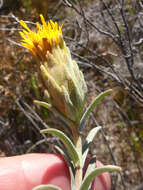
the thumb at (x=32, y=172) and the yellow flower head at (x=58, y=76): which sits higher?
the yellow flower head at (x=58, y=76)

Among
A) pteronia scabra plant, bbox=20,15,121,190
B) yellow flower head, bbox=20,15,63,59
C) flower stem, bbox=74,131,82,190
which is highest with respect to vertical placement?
yellow flower head, bbox=20,15,63,59

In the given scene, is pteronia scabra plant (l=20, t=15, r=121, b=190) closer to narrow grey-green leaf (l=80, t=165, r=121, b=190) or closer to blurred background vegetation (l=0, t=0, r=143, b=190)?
narrow grey-green leaf (l=80, t=165, r=121, b=190)

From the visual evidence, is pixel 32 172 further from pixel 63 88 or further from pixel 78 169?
pixel 63 88

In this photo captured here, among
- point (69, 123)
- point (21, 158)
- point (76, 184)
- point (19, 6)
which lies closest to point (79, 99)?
point (69, 123)

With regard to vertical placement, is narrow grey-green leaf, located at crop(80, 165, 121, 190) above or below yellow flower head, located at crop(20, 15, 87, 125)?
below

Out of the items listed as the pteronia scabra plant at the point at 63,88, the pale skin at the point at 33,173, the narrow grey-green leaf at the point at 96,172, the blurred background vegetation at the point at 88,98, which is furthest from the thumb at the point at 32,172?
the blurred background vegetation at the point at 88,98

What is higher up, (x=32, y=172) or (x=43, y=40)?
(x=43, y=40)

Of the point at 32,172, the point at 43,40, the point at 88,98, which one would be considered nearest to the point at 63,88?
the point at 43,40

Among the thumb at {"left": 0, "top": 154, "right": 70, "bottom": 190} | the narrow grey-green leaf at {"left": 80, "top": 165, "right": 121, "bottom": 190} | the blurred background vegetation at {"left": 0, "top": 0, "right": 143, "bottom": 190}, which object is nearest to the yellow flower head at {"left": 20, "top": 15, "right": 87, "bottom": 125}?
the narrow grey-green leaf at {"left": 80, "top": 165, "right": 121, "bottom": 190}

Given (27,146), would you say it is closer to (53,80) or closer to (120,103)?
(120,103)

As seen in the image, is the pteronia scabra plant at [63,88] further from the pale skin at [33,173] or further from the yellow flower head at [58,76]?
the pale skin at [33,173]

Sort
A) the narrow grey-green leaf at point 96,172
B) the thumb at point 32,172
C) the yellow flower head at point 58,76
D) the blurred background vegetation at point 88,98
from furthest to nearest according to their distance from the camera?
the blurred background vegetation at point 88,98 < the thumb at point 32,172 < the yellow flower head at point 58,76 < the narrow grey-green leaf at point 96,172

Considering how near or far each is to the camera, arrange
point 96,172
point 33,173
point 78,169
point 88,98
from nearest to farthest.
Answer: point 96,172 → point 78,169 → point 33,173 → point 88,98
